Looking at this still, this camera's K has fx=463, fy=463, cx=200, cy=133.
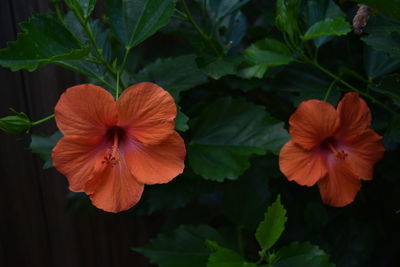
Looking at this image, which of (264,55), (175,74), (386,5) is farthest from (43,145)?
A: (386,5)

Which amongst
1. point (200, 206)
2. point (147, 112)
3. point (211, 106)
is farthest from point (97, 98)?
point (200, 206)

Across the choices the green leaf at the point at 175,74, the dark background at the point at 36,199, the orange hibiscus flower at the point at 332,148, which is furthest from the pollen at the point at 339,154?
Answer: the dark background at the point at 36,199

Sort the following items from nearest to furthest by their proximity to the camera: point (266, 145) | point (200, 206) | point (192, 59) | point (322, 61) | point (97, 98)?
1. point (97, 98)
2. point (266, 145)
3. point (192, 59)
4. point (322, 61)
5. point (200, 206)

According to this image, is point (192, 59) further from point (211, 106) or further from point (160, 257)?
point (160, 257)

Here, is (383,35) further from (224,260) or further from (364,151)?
(224,260)

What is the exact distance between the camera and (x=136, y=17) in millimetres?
1042

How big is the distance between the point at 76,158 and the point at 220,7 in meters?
0.61

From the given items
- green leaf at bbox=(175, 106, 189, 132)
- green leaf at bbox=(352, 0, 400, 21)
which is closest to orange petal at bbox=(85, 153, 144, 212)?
green leaf at bbox=(175, 106, 189, 132)

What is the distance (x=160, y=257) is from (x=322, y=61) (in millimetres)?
722

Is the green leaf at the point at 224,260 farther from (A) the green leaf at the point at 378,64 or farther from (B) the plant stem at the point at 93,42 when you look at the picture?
(A) the green leaf at the point at 378,64

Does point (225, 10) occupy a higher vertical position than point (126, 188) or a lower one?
higher

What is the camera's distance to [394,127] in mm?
1148

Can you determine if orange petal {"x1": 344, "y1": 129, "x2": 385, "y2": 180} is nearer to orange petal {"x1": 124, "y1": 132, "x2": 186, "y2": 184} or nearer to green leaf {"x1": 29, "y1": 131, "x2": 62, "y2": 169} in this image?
orange petal {"x1": 124, "y1": 132, "x2": 186, "y2": 184}

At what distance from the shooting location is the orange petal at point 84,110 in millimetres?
886
